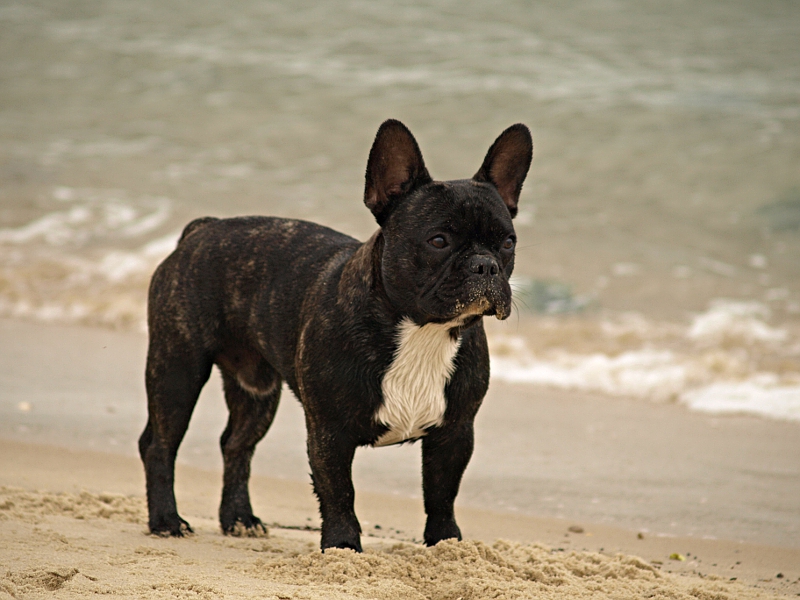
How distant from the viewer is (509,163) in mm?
4250

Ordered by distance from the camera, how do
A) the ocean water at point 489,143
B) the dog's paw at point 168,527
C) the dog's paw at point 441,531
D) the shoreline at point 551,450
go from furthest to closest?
the ocean water at point 489,143
the shoreline at point 551,450
the dog's paw at point 168,527
the dog's paw at point 441,531

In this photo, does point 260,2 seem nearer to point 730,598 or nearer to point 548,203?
point 548,203

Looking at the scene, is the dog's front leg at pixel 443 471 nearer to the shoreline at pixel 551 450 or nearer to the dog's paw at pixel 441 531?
the dog's paw at pixel 441 531

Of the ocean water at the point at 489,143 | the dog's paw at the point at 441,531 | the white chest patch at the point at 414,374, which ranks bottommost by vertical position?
the dog's paw at the point at 441,531

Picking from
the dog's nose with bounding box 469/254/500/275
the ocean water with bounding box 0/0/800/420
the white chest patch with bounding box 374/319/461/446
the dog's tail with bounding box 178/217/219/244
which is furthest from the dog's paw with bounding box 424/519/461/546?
the ocean water with bounding box 0/0/800/420

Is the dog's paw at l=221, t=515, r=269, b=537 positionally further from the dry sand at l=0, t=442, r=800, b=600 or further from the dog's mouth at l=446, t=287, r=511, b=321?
the dog's mouth at l=446, t=287, r=511, b=321

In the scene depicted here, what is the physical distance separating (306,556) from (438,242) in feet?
4.85

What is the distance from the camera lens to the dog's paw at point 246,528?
16.6 ft

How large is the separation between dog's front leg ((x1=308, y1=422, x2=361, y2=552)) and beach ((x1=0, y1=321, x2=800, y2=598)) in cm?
13

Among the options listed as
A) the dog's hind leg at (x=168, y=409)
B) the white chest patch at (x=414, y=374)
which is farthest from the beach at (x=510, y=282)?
the white chest patch at (x=414, y=374)

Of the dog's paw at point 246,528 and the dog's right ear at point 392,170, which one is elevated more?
the dog's right ear at point 392,170

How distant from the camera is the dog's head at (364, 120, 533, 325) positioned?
3.73 m

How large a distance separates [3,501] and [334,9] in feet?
56.8

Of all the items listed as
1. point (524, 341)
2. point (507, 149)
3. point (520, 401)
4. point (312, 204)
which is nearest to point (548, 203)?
point (312, 204)
